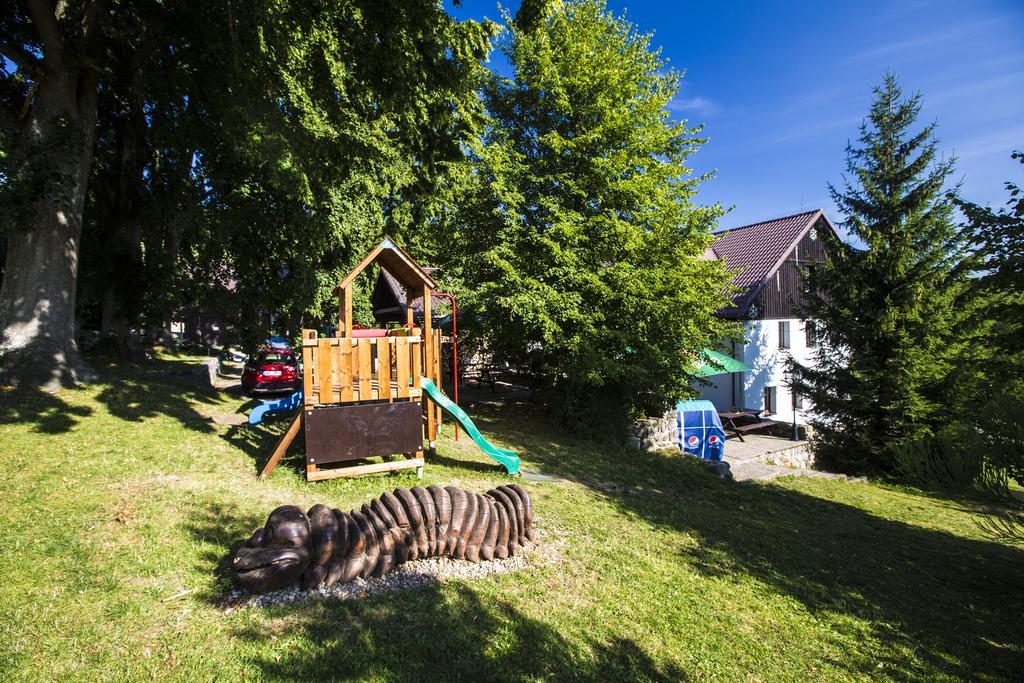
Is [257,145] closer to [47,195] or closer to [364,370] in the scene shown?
[47,195]

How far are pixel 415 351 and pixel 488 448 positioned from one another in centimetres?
187

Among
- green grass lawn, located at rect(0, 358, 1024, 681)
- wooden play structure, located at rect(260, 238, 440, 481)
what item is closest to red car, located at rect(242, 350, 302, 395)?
green grass lawn, located at rect(0, 358, 1024, 681)

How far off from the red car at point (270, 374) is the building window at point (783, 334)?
69.0ft

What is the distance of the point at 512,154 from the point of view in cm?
1305

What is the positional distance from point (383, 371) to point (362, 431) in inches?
32.8

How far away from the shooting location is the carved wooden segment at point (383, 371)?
6.72 meters

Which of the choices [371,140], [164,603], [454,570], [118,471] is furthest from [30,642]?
[371,140]

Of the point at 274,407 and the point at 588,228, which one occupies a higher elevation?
the point at 588,228

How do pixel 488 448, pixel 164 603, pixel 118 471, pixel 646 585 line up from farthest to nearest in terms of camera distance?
pixel 488 448, pixel 118 471, pixel 646 585, pixel 164 603

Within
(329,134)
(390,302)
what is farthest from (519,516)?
(390,302)

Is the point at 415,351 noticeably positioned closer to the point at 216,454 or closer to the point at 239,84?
the point at 216,454

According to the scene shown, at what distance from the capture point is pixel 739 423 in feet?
65.2

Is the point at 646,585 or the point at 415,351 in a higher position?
the point at 415,351

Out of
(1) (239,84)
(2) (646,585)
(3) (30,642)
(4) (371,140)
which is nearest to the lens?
(3) (30,642)
